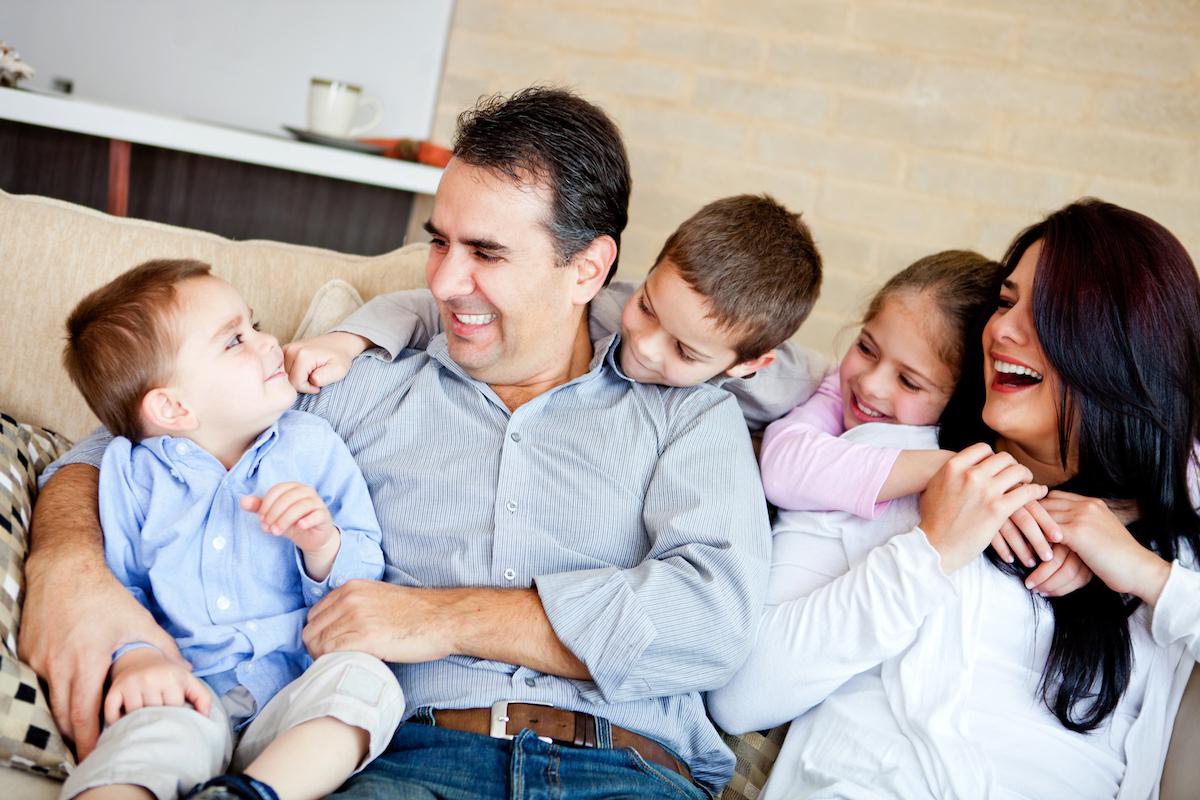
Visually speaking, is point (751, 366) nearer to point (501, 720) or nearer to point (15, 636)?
point (501, 720)

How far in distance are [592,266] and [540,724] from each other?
0.72 metres

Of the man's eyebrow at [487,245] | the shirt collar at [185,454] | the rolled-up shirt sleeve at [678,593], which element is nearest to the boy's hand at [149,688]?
the shirt collar at [185,454]

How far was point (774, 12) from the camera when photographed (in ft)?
9.50

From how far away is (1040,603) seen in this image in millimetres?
1463

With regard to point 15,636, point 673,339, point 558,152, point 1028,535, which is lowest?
point 15,636

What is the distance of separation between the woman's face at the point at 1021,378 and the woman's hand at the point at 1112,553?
133 millimetres

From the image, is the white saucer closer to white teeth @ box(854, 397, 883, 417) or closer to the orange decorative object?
the orange decorative object

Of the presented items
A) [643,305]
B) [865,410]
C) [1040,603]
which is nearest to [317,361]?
[643,305]

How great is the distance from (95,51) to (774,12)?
2086mm

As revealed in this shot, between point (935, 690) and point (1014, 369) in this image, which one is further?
point (1014, 369)

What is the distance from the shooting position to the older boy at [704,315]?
1.59 meters

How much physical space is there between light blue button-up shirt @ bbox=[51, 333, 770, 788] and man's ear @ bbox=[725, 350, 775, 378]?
0.05 m

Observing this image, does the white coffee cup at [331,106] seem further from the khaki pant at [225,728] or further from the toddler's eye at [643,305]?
the khaki pant at [225,728]

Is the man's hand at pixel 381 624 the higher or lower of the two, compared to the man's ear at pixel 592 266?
lower
